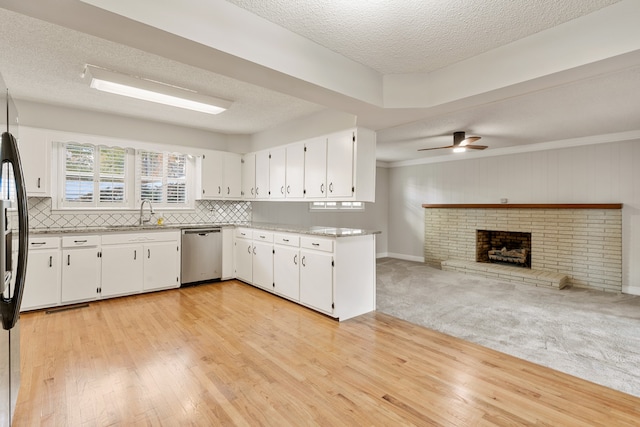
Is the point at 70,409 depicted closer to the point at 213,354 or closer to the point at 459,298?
the point at 213,354

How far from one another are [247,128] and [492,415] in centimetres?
483

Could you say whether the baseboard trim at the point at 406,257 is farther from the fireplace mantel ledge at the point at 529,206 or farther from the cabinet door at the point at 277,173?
the cabinet door at the point at 277,173

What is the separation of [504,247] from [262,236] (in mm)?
4983

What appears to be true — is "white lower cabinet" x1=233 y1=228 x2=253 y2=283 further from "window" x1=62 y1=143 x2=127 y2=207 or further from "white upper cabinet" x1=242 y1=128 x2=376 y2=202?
"window" x1=62 y1=143 x2=127 y2=207

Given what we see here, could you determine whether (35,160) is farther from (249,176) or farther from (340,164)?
(340,164)

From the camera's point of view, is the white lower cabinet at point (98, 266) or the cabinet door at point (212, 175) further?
the cabinet door at point (212, 175)

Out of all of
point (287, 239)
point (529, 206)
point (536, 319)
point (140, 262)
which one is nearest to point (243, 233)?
point (287, 239)

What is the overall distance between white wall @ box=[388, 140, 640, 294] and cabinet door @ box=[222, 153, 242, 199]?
404 centimetres

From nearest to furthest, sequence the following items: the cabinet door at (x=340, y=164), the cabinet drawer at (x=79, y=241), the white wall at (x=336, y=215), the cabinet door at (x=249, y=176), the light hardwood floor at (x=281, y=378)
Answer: the light hardwood floor at (x=281, y=378) < the cabinet door at (x=340, y=164) < the cabinet drawer at (x=79, y=241) < the cabinet door at (x=249, y=176) < the white wall at (x=336, y=215)

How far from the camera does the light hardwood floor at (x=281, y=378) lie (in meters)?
1.94

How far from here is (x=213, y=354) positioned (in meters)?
2.72

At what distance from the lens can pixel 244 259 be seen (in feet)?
16.8

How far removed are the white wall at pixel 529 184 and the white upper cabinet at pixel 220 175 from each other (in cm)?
409

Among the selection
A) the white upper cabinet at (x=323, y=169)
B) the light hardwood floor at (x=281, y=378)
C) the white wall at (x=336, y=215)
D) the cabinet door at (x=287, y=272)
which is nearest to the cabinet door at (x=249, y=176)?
the white upper cabinet at (x=323, y=169)
